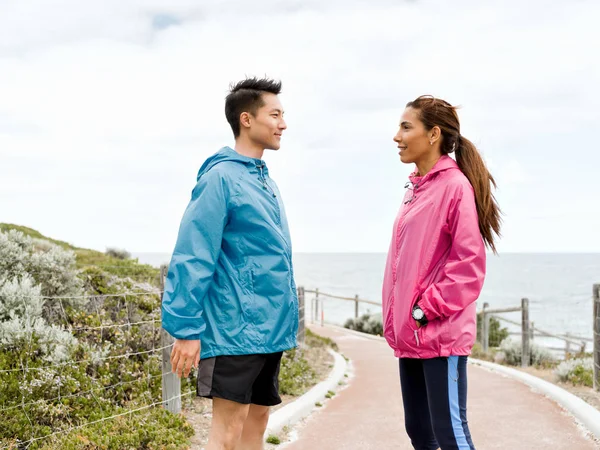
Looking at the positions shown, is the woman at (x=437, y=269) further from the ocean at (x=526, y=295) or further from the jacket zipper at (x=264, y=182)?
the ocean at (x=526, y=295)

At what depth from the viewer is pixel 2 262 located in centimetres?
742

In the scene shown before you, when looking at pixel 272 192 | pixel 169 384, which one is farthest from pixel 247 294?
pixel 169 384

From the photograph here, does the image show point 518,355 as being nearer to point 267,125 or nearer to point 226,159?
point 267,125

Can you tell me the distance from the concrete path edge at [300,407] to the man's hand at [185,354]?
8.91 ft

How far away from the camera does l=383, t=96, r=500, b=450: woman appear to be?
287cm

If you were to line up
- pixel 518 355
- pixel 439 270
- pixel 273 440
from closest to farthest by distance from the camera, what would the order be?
pixel 439 270
pixel 273 440
pixel 518 355

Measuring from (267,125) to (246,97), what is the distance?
183 mm

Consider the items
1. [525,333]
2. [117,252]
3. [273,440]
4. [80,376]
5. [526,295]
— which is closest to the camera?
[273,440]

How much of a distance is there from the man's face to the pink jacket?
2.46 ft

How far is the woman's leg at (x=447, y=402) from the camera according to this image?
2855 millimetres

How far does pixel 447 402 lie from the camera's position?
2.86m

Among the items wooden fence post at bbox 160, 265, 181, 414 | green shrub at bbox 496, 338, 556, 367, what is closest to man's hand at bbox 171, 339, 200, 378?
wooden fence post at bbox 160, 265, 181, 414

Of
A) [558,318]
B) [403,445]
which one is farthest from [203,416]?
[558,318]

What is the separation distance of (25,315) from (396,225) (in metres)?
4.47
